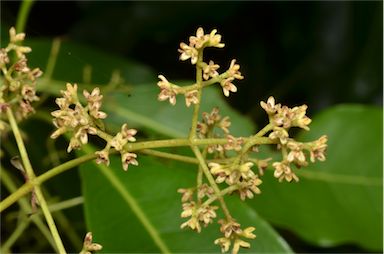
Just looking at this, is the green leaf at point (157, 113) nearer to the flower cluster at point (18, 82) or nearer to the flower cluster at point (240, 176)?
the flower cluster at point (18, 82)

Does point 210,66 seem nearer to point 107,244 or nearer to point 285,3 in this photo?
point 107,244

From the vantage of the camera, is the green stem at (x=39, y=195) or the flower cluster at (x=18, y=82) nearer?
the green stem at (x=39, y=195)

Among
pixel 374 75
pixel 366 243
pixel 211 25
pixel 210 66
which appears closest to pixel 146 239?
pixel 210 66

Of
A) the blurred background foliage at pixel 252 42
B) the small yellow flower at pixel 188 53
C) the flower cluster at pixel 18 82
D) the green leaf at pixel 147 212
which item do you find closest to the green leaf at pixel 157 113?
the blurred background foliage at pixel 252 42

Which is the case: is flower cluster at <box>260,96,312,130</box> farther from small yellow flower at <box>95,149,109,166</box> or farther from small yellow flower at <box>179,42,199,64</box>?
small yellow flower at <box>95,149,109,166</box>

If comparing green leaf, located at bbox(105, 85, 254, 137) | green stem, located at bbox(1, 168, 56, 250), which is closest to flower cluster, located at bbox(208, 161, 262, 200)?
green stem, located at bbox(1, 168, 56, 250)

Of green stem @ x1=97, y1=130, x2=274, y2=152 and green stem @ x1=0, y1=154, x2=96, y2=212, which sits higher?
green stem @ x1=97, y1=130, x2=274, y2=152
